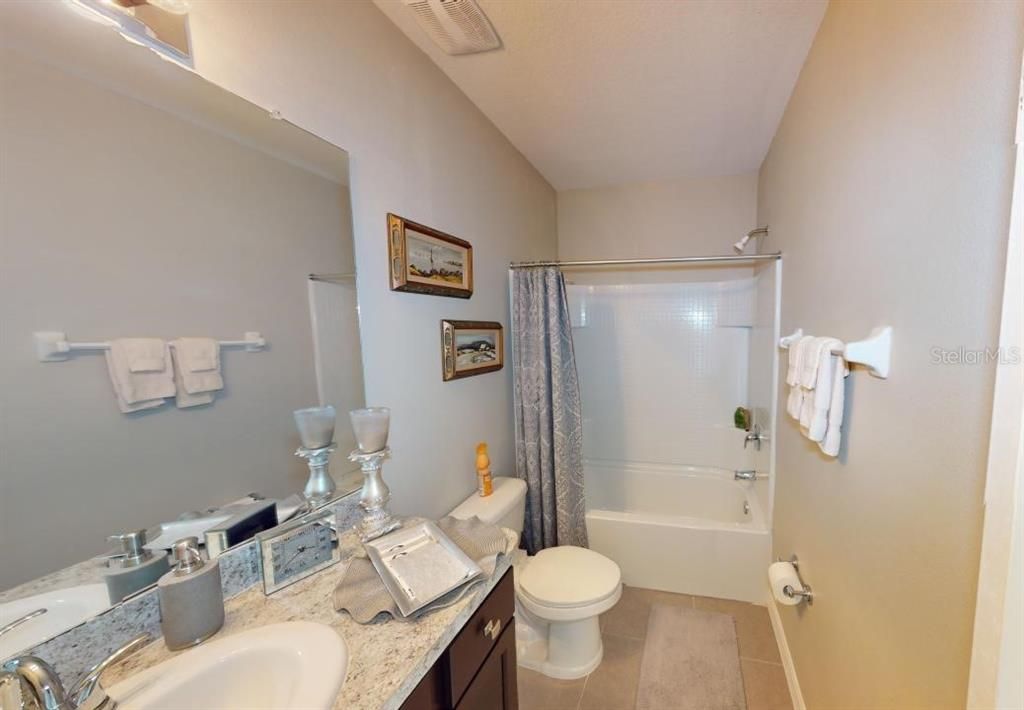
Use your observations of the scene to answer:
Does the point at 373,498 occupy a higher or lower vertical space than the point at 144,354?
lower

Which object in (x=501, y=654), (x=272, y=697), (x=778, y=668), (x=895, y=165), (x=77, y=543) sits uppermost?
(x=895, y=165)

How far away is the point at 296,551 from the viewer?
3.23 ft

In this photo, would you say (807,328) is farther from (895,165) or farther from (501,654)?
(501,654)

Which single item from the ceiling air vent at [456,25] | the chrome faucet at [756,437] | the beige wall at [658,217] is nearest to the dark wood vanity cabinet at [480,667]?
the ceiling air vent at [456,25]

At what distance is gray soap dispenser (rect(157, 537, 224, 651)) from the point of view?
0.74 m

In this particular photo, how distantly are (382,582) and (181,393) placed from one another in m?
0.57

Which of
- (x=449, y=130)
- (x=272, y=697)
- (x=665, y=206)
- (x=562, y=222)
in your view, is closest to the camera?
(x=272, y=697)

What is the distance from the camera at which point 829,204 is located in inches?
53.1

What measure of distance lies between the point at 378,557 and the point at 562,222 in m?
2.89

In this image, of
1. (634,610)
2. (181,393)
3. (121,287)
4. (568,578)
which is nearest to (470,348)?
(568,578)

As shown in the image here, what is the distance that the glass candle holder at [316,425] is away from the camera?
44.3 inches

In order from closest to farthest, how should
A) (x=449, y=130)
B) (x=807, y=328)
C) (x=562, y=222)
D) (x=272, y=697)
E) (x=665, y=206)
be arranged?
(x=272, y=697)
(x=807, y=328)
(x=449, y=130)
(x=665, y=206)
(x=562, y=222)

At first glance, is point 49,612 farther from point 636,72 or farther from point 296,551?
point 636,72

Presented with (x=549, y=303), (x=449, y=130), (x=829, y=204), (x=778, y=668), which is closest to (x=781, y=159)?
(x=829, y=204)
